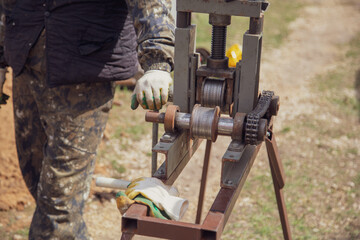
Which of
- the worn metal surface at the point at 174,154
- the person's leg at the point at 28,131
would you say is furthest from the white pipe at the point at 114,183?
the worn metal surface at the point at 174,154

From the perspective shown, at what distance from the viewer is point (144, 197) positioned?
1.79 m

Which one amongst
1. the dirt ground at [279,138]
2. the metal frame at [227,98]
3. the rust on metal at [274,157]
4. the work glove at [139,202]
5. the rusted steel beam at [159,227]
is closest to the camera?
the rusted steel beam at [159,227]

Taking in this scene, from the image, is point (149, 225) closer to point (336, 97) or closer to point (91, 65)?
point (91, 65)

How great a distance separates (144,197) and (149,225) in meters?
0.13

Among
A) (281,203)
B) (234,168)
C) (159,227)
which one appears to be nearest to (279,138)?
(281,203)

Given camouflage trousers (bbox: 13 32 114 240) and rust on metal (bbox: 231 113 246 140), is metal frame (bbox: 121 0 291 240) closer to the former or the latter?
rust on metal (bbox: 231 113 246 140)

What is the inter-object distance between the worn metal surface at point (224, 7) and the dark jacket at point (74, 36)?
23.4 inches

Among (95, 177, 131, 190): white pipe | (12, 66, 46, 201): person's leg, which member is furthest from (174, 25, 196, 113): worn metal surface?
(12, 66, 46, 201): person's leg

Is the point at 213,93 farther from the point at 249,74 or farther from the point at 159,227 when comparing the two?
the point at 159,227

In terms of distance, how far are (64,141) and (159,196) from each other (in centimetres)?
107

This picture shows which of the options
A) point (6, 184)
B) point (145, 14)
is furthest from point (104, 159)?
point (145, 14)

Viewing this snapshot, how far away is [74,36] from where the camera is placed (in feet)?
8.55

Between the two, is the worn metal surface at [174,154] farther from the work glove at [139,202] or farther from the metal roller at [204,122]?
the work glove at [139,202]

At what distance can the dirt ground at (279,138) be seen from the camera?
13.3 ft
